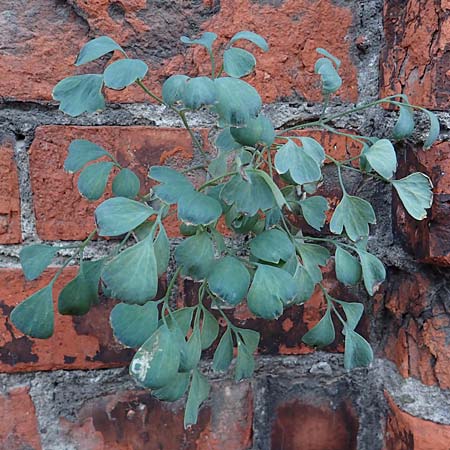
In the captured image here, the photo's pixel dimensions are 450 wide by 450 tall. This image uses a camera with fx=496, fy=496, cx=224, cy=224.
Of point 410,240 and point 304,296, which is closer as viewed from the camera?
point 304,296

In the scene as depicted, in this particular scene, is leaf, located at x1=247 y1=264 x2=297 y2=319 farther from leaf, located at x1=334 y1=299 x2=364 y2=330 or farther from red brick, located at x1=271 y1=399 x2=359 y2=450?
red brick, located at x1=271 y1=399 x2=359 y2=450

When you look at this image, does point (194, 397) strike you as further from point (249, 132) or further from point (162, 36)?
point (162, 36)

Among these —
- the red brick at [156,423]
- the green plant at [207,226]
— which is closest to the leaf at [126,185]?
the green plant at [207,226]

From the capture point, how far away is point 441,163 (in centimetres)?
40

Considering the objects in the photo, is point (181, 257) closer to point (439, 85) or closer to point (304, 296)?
point (304, 296)

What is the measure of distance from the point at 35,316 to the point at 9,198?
0.16 meters

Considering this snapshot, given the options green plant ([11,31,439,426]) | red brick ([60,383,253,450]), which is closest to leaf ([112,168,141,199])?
green plant ([11,31,439,426])

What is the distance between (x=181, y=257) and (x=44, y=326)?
0.33ft

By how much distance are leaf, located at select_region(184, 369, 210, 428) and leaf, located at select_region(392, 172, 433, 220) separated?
182 mm

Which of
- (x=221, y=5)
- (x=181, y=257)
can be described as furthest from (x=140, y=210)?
(x=221, y=5)

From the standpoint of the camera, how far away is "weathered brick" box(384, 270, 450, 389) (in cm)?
43

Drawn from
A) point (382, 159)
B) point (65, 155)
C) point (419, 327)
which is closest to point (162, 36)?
point (65, 155)

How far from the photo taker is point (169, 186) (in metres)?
0.27

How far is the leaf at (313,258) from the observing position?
1.11 feet
